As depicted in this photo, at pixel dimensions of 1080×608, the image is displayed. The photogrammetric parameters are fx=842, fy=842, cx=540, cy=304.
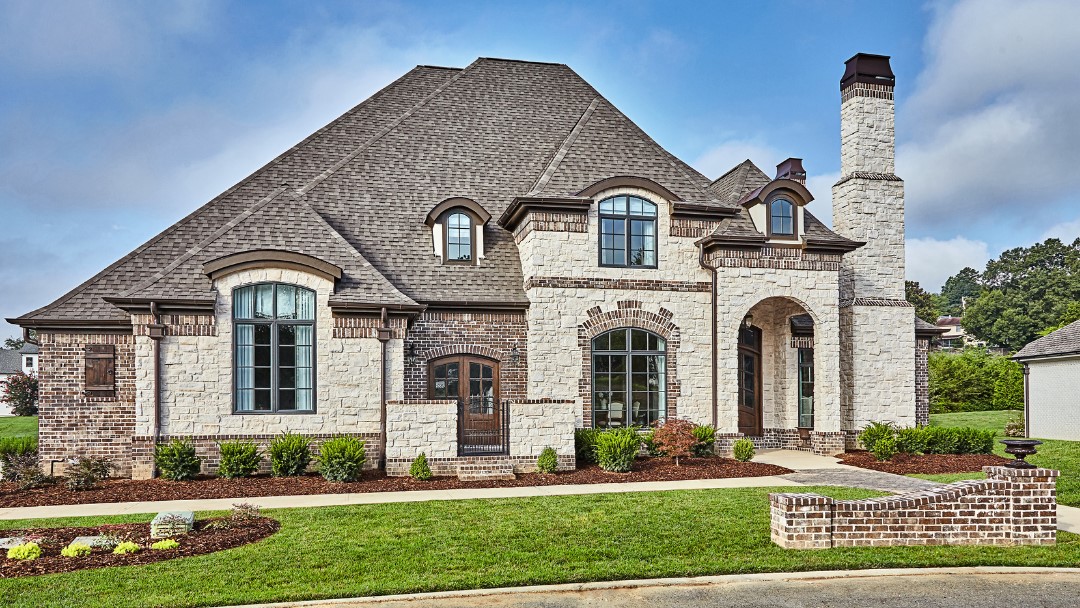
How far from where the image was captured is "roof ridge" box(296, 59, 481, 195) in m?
19.8

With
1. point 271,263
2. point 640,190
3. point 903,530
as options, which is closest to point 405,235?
point 271,263

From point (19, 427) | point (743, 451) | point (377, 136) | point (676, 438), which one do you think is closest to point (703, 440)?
point (743, 451)

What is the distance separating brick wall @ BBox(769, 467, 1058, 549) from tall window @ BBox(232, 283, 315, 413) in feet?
32.0

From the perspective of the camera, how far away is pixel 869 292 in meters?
20.0

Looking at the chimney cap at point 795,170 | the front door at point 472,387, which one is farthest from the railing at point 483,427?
the chimney cap at point 795,170

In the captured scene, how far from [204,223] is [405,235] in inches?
171

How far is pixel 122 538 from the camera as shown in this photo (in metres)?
9.66

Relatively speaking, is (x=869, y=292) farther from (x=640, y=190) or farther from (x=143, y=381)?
(x=143, y=381)

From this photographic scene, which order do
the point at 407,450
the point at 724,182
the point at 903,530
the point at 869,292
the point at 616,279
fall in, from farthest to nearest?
1. the point at 724,182
2. the point at 869,292
3. the point at 616,279
4. the point at 407,450
5. the point at 903,530

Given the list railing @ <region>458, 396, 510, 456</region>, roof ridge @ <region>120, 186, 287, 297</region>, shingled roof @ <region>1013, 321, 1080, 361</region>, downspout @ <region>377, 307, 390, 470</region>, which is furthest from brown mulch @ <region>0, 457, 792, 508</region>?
shingled roof @ <region>1013, 321, 1080, 361</region>

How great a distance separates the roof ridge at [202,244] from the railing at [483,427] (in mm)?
5967

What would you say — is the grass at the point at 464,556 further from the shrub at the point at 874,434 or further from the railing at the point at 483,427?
the shrub at the point at 874,434

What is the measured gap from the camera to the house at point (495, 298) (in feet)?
52.0

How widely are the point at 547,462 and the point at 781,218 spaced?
8.03 metres
